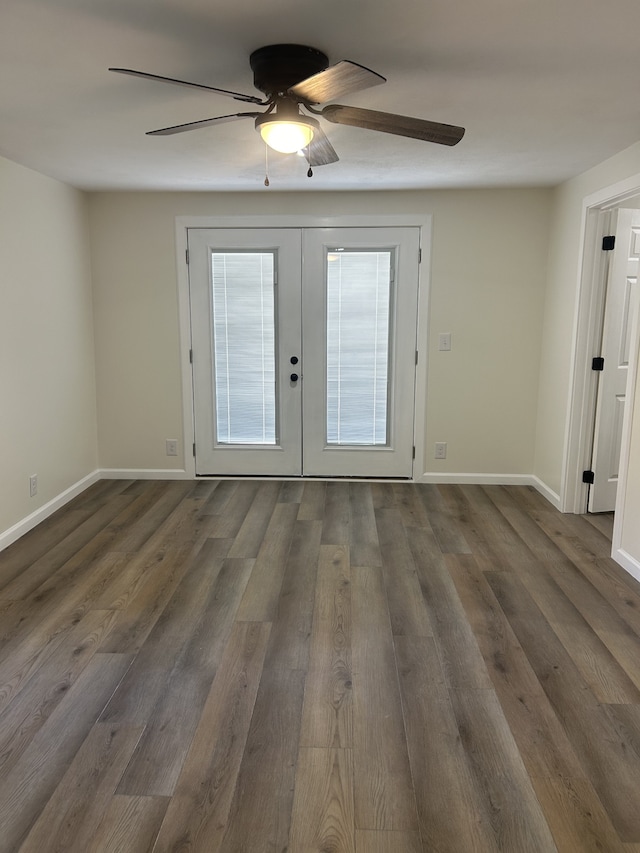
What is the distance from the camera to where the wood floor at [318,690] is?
5.52 ft

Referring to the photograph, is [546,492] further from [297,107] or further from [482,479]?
[297,107]

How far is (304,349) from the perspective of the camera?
189 inches

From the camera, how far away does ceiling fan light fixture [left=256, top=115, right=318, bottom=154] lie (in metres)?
2.06

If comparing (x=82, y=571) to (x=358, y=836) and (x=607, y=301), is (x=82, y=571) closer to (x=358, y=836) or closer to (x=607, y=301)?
(x=358, y=836)

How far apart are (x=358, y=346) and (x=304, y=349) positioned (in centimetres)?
43

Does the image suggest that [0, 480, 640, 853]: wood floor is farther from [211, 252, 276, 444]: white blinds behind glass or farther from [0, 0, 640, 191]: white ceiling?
[0, 0, 640, 191]: white ceiling

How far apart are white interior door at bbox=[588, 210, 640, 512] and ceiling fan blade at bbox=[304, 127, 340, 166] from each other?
7.23ft

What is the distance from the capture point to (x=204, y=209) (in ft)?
15.3

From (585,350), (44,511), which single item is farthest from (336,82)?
Answer: (44,511)

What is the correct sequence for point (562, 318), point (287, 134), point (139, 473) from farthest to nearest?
1. point (139, 473)
2. point (562, 318)
3. point (287, 134)

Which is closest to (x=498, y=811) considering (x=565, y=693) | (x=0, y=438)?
(x=565, y=693)

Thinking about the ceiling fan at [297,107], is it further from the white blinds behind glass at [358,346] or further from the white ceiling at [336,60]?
the white blinds behind glass at [358,346]

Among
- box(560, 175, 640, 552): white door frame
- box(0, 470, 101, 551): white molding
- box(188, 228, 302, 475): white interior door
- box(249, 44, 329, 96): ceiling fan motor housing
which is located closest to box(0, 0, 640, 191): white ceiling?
box(249, 44, 329, 96): ceiling fan motor housing

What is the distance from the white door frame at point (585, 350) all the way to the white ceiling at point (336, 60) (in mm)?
385
